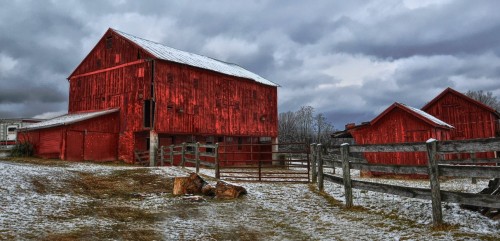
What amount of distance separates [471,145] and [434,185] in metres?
1.01

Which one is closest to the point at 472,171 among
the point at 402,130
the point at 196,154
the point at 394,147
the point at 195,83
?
the point at 394,147

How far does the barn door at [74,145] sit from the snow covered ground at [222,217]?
15.2 metres

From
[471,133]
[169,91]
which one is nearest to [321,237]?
[169,91]

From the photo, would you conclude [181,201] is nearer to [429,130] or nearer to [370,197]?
[370,197]

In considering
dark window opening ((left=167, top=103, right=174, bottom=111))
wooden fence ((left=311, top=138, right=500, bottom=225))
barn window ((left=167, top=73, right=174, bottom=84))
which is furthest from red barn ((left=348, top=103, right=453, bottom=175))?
barn window ((left=167, top=73, right=174, bottom=84))

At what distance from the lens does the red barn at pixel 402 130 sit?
2116 centimetres

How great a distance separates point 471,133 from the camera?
28766 mm

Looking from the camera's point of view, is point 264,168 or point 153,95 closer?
point 153,95

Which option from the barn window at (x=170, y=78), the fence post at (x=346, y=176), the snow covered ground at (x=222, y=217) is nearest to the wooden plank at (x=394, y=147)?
the fence post at (x=346, y=176)

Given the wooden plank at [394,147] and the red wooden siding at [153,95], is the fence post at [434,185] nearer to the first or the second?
the wooden plank at [394,147]

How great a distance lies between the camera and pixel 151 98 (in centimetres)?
2897

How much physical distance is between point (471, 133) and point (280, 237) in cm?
2700

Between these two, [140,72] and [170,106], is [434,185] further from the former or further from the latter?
[140,72]

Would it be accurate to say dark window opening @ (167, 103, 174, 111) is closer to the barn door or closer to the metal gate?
the metal gate
